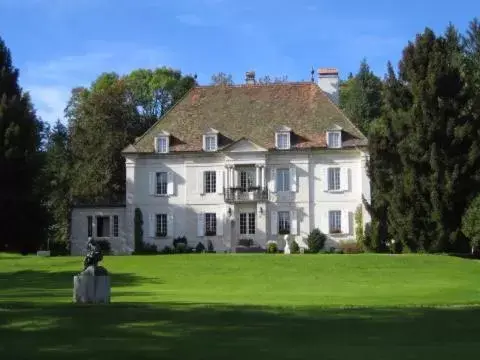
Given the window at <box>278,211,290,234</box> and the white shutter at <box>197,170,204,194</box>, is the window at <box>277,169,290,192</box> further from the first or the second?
the white shutter at <box>197,170,204,194</box>

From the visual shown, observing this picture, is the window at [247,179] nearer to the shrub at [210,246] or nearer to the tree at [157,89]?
the shrub at [210,246]

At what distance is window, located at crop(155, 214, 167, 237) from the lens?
1884 inches

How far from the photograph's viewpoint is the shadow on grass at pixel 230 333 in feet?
32.2

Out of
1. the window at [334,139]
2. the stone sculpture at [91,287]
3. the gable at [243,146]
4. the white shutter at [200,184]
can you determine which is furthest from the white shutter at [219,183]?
the stone sculpture at [91,287]

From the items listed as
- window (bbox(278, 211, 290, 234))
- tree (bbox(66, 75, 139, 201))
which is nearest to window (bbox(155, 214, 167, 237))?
window (bbox(278, 211, 290, 234))

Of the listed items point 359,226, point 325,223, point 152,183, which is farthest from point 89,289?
point 152,183

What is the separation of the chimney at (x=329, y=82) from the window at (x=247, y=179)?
29.3 feet

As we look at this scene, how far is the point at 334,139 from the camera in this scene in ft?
152

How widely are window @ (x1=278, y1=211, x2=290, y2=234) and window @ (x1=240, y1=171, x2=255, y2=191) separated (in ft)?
8.73

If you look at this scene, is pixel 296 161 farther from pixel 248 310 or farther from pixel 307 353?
pixel 307 353

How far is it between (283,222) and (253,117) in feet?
25.0

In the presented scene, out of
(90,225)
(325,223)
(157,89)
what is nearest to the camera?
(325,223)

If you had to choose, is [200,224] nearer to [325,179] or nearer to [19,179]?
[325,179]

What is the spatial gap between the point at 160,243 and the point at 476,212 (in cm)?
2056
